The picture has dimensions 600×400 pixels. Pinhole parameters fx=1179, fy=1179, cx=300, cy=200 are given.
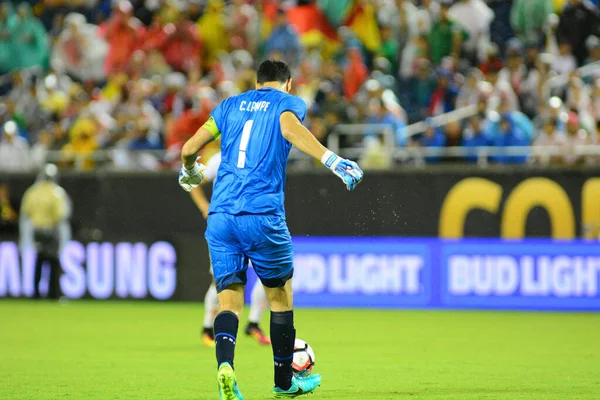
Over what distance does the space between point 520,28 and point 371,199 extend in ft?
13.9

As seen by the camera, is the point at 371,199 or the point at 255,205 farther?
the point at 371,199

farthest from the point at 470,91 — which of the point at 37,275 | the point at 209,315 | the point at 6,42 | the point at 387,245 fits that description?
the point at 6,42

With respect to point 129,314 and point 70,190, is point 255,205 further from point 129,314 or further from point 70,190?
point 70,190

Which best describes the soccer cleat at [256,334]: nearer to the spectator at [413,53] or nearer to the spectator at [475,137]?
the spectator at [475,137]

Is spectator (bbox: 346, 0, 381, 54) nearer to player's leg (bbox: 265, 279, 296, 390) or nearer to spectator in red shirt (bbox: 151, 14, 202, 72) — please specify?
spectator in red shirt (bbox: 151, 14, 202, 72)

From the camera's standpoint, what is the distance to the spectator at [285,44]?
2112 centimetres

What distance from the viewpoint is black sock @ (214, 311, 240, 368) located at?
759cm

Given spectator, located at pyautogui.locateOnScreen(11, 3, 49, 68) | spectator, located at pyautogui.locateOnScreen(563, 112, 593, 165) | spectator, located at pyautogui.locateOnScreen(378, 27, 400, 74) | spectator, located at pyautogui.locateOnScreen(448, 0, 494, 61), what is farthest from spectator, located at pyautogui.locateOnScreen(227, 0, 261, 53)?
spectator, located at pyautogui.locateOnScreen(563, 112, 593, 165)

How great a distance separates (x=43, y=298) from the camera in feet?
64.4

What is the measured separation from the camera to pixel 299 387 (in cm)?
841

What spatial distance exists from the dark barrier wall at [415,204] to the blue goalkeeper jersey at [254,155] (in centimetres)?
1060

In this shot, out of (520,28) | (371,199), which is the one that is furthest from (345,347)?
(520,28)

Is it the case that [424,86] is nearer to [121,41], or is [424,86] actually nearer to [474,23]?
[474,23]

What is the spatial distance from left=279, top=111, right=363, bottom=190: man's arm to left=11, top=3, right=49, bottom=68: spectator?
16969 millimetres
